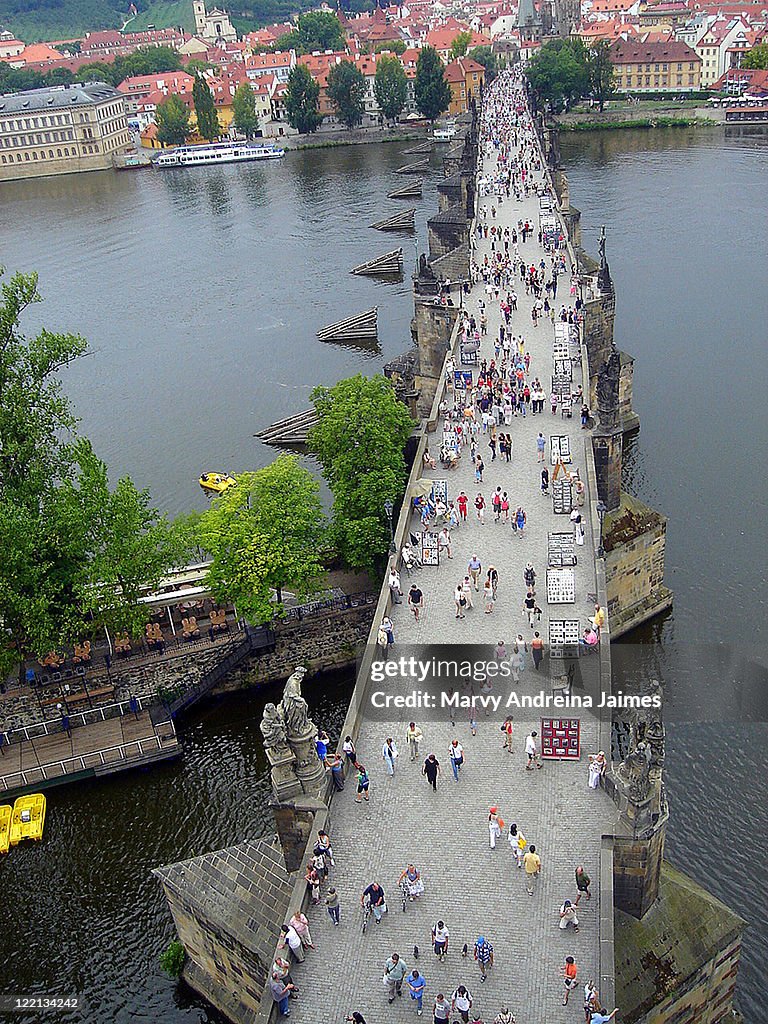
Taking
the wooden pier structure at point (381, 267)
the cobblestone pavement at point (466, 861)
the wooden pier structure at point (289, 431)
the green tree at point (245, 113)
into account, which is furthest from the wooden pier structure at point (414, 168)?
the cobblestone pavement at point (466, 861)

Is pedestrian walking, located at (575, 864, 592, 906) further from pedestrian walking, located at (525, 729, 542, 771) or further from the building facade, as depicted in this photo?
the building facade

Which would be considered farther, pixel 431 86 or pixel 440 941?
pixel 431 86

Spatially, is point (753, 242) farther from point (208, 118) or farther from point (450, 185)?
point (208, 118)

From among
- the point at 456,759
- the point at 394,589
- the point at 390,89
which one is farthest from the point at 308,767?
the point at 390,89

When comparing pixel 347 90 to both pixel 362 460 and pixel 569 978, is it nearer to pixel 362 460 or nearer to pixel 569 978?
pixel 362 460

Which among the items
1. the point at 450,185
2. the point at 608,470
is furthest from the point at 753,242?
the point at 608,470
